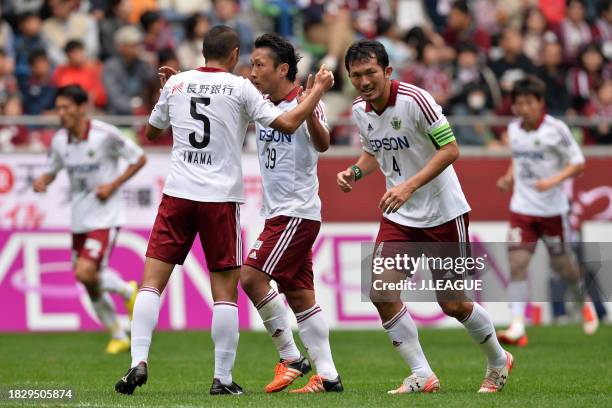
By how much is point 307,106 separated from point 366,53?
0.69 m

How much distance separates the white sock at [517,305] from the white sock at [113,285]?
4.53 m

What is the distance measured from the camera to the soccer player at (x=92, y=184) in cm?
1441

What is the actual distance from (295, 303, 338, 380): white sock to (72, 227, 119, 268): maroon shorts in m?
4.86

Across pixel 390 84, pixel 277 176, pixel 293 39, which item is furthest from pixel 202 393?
pixel 293 39

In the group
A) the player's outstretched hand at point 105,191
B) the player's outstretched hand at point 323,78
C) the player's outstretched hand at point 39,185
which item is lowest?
the player's outstretched hand at point 105,191

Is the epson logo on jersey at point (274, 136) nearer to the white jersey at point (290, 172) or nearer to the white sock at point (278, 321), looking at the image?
the white jersey at point (290, 172)

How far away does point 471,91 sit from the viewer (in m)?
20.0

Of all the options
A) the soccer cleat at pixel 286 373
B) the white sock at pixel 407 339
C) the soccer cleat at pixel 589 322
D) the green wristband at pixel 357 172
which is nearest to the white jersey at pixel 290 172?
the green wristband at pixel 357 172

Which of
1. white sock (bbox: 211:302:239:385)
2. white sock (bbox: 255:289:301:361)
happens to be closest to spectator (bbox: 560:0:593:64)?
white sock (bbox: 255:289:301:361)

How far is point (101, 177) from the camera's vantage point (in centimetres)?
1480

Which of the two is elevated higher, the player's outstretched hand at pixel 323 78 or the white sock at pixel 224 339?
the player's outstretched hand at pixel 323 78

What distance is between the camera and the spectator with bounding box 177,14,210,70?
66.7 feet

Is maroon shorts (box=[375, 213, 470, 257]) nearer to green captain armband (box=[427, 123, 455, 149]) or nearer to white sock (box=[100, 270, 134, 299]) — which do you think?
green captain armband (box=[427, 123, 455, 149])

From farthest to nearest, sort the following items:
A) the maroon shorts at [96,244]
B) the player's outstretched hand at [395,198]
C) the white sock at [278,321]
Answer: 1. the maroon shorts at [96,244]
2. the white sock at [278,321]
3. the player's outstretched hand at [395,198]
